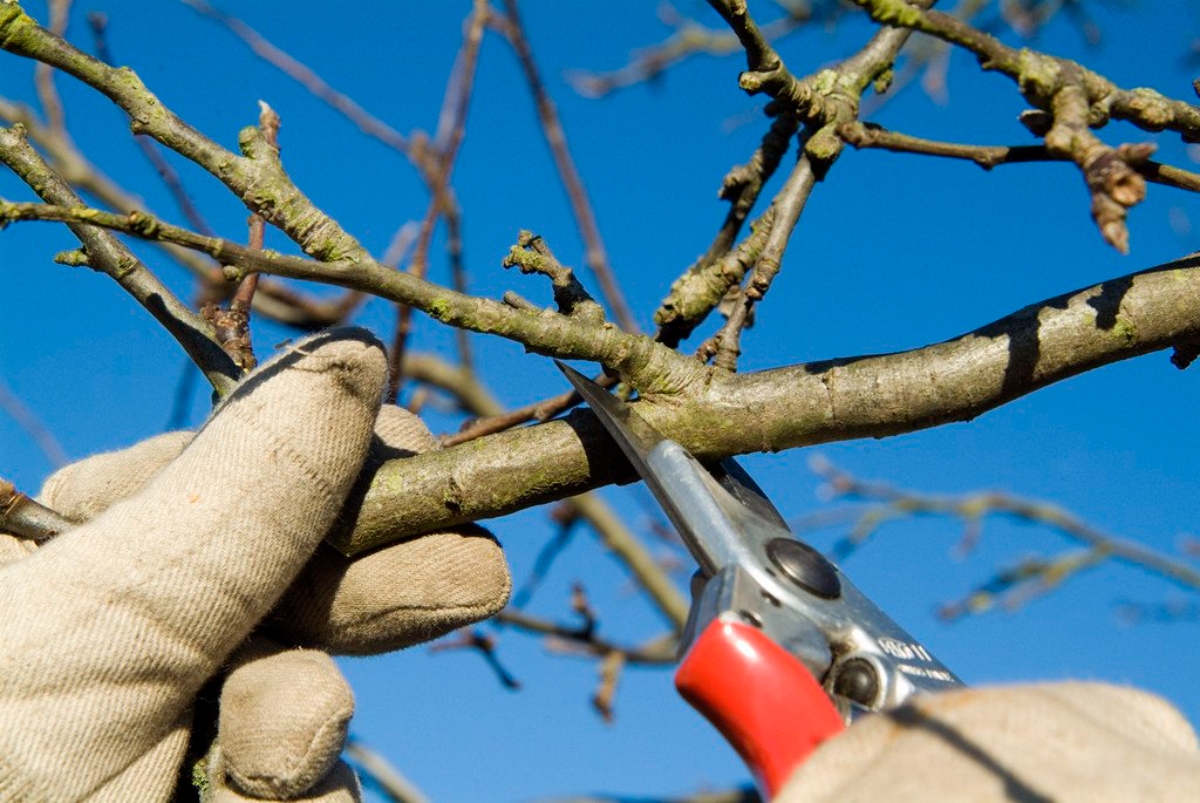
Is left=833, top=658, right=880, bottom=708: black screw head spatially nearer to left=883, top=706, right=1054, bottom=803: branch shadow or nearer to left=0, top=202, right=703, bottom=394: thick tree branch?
left=883, top=706, right=1054, bottom=803: branch shadow

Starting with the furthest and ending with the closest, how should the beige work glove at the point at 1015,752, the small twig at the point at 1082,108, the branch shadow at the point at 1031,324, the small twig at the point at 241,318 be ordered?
the small twig at the point at 241,318 < the branch shadow at the point at 1031,324 < the small twig at the point at 1082,108 < the beige work glove at the point at 1015,752

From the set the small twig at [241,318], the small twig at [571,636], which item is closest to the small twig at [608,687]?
the small twig at [571,636]

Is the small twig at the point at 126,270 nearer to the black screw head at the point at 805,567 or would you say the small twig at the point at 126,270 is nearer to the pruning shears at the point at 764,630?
the pruning shears at the point at 764,630

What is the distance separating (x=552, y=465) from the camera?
1.34m

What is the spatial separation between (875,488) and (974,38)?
3.32 meters

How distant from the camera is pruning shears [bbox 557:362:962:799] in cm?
97

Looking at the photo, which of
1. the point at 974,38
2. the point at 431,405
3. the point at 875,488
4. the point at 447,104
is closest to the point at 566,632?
the point at 431,405

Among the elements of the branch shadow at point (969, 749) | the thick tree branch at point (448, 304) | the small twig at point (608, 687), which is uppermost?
the thick tree branch at point (448, 304)

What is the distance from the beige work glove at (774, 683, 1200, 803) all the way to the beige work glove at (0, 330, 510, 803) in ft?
2.03

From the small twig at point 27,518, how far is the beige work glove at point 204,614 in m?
0.15

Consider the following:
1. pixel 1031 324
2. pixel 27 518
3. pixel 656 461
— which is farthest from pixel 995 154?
pixel 27 518

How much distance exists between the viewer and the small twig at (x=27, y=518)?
1348 millimetres

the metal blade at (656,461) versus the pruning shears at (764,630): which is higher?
the metal blade at (656,461)

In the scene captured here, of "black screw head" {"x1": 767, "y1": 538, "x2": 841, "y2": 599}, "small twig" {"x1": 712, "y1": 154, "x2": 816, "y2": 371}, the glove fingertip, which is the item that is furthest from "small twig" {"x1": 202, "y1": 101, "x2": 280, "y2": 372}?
"black screw head" {"x1": 767, "y1": 538, "x2": 841, "y2": 599}
